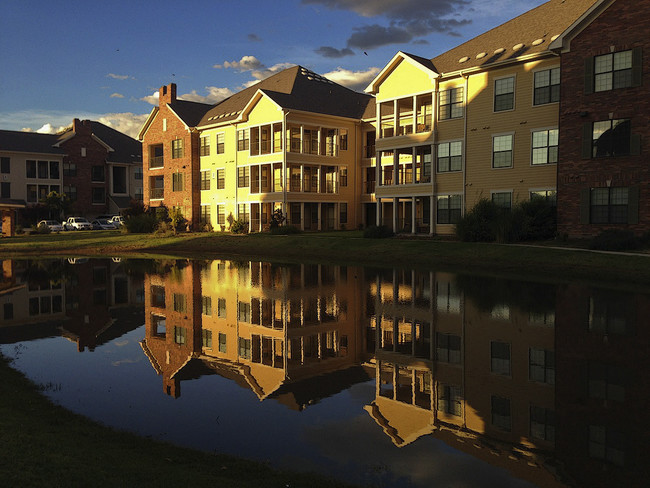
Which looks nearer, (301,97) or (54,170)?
(301,97)

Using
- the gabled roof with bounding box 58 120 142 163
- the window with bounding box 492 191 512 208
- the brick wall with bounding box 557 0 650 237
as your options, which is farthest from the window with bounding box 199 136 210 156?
the brick wall with bounding box 557 0 650 237

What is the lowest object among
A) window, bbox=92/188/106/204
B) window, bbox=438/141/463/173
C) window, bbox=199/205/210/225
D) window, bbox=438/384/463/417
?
window, bbox=438/384/463/417

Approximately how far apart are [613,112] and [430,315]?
20.0 m

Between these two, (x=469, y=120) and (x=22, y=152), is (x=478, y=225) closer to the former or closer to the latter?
(x=469, y=120)

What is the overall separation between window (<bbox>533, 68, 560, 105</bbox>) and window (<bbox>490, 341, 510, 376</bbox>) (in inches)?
988

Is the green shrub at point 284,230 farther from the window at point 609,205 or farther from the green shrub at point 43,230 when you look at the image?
the green shrub at point 43,230

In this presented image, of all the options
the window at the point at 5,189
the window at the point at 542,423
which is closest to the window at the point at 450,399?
the window at the point at 542,423

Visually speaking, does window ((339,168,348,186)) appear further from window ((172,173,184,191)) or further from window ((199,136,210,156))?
window ((172,173,184,191))

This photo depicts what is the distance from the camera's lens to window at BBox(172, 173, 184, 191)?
2392 inches

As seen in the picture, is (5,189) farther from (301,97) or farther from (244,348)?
(244,348)

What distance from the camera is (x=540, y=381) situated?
9531mm

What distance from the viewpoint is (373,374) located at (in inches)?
416

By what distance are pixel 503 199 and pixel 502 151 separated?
298cm

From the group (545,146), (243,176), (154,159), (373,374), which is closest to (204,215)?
(243,176)
